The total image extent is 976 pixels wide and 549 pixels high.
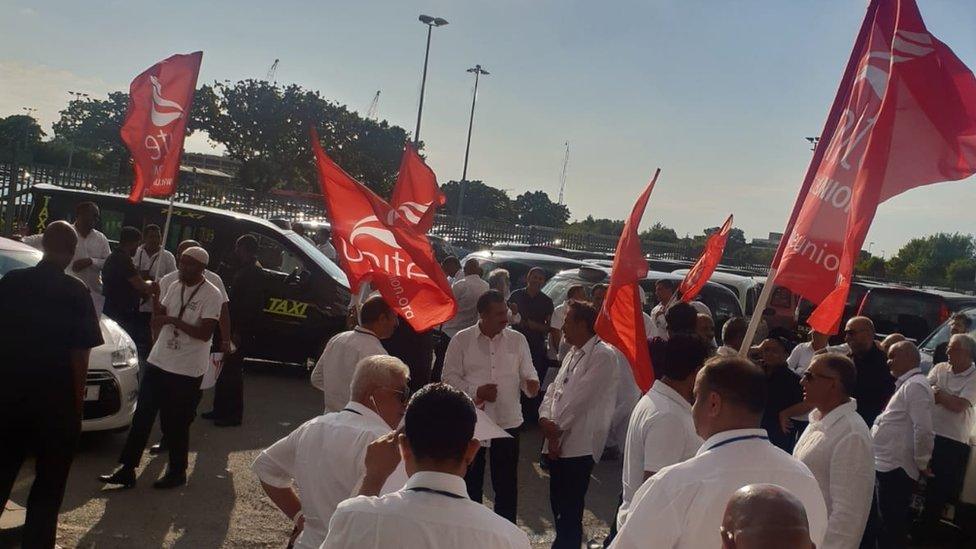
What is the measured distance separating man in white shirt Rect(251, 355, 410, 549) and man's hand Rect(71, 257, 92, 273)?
22.6 ft

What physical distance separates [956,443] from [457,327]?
518 centimetres

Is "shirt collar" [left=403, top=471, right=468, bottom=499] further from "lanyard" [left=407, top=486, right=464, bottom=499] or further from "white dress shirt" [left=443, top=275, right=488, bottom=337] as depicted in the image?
"white dress shirt" [left=443, top=275, right=488, bottom=337]

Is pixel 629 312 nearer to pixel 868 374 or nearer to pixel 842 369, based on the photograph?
pixel 842 369

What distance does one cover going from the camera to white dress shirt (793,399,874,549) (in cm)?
398

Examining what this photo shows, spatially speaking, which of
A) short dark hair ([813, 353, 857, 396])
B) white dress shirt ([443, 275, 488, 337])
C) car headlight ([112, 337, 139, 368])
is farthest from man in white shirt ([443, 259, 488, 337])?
short dark hair ([813, 353, 857, 396])

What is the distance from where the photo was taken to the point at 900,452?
6.15 m

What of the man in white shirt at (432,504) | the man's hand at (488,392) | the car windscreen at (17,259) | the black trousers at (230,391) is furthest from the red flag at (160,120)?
the man in white shirt at (432,504)

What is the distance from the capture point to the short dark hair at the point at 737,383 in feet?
10.3

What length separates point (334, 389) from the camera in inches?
211

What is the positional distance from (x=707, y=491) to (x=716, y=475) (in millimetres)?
76

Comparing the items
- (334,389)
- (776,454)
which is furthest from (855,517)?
(334,389)

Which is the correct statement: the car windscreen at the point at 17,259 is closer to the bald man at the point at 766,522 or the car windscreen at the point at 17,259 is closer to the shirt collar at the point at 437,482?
the shirt collar at the point at 437,482

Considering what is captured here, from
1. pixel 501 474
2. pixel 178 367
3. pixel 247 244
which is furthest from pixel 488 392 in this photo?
pixel 247 244

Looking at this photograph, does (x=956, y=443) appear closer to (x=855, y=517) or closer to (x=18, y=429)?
(x=855, y=517)
